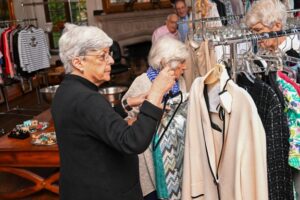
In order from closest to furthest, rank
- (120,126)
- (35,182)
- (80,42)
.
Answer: (120,126), (80,42), (35,182)

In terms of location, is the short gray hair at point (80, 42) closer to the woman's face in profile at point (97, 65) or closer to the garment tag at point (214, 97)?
the woman's face in profile at point (97, 65)

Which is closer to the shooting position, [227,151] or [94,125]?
[94,125]

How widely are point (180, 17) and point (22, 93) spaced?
3.81 metres

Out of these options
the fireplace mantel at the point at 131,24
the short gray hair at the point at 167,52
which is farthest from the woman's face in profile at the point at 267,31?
the fireplace mantel at the point at 131,24

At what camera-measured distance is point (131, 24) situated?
7.42 m

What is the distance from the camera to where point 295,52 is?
1686 millimetres

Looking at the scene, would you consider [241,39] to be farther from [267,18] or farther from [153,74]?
[153,74]

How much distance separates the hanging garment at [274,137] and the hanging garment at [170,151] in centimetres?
39

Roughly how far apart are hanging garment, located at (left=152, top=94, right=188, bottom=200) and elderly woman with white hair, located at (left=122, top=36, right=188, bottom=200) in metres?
0.07

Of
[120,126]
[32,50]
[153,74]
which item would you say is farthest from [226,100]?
[32,50]

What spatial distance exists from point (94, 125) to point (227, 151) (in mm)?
513

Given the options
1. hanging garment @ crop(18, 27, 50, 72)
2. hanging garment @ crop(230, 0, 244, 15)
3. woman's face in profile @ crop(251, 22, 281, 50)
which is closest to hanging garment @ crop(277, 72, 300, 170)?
woman's face in profile @ crop(251, 22, 281, 50)

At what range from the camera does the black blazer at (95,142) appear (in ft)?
3.64

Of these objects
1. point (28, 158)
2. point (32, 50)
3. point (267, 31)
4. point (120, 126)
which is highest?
point (267, 31)
